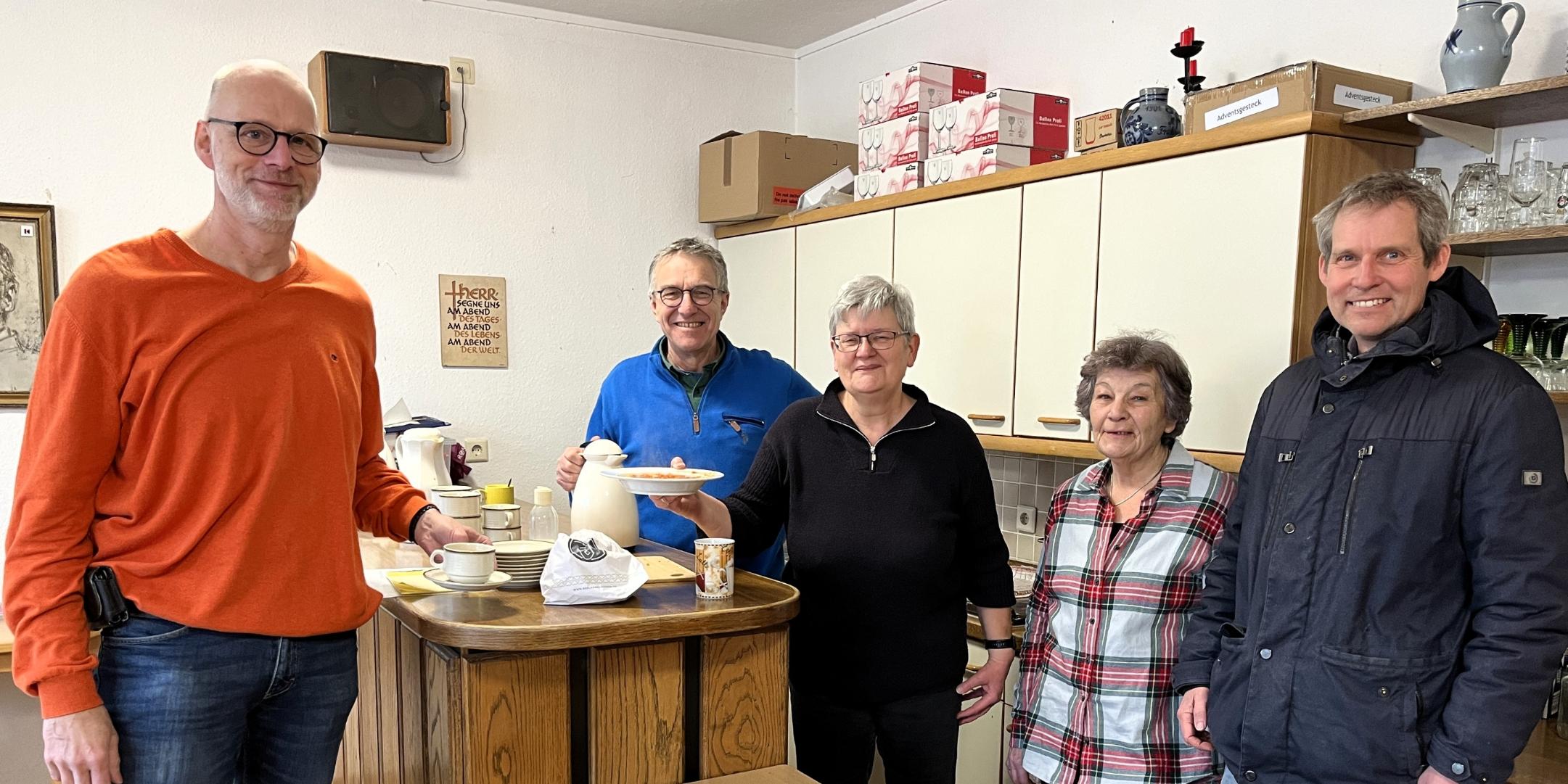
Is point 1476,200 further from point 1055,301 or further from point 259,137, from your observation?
point 259,137

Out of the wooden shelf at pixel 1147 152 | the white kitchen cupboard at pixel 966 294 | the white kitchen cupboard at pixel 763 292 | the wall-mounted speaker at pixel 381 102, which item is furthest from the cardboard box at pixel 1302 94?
the wall-mounted speaker at pixel 381 102

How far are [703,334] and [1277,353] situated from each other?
1.18 meters

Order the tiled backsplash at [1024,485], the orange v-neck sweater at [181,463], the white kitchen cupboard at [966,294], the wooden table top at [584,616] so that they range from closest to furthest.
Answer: the orange v-neck sweater at [181,463], the wooden table top at [584,616], the white kitchen cupboard at [966,294], the tiled backsplash at [1024,485]

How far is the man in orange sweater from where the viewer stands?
137 centimetres

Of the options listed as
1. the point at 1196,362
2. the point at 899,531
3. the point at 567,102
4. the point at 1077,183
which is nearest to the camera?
the point at 899,531

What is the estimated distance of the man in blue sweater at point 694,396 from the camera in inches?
91.3

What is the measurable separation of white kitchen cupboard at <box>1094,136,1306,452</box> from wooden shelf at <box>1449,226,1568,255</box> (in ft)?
0.95

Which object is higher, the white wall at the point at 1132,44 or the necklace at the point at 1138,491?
the white wall at the point at 1132,44

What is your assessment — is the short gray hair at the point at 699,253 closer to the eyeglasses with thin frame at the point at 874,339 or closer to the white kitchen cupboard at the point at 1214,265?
the eyeglasses with thin frame at the point at 874,339

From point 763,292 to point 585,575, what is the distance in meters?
2.18

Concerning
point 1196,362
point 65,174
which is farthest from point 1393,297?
point 65,174

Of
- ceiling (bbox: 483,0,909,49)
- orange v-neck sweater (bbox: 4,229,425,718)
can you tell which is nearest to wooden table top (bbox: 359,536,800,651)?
orange v-neck sweater (bbox: 4,229,425,718)

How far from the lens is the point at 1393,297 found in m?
1.58

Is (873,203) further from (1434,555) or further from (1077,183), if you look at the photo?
(1434,555)
